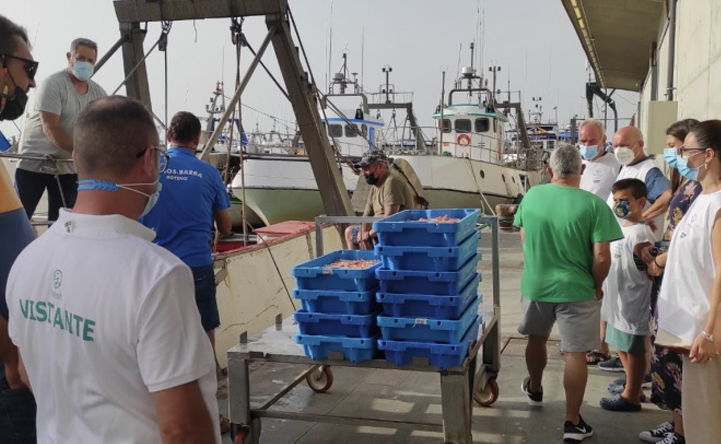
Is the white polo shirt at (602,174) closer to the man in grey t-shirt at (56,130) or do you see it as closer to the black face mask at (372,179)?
the black face mask at (372,179)

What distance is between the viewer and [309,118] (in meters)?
6.18

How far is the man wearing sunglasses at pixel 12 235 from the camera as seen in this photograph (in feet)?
6.52

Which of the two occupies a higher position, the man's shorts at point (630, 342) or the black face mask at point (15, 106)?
A: the black face mask at point (15, 106)

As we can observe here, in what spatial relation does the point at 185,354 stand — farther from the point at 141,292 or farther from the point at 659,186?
the point at 659,186

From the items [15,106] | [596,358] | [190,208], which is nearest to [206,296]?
[190,208]

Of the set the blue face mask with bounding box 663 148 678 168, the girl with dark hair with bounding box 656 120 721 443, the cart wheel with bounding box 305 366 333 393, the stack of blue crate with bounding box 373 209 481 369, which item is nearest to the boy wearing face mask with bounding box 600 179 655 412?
the blue face mask with bounding box 663 148 678 168

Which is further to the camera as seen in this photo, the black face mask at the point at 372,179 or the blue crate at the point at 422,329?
the black face mask at the point at 372,179

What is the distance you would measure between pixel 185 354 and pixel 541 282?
9.63 feet

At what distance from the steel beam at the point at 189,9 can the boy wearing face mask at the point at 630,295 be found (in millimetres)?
3212

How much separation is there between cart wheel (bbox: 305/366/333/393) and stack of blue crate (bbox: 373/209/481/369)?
1.58 meters

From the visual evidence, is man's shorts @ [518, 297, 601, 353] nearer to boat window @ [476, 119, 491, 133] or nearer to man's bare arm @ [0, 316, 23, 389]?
man's bare arm @ [0, 316, 23, 389]

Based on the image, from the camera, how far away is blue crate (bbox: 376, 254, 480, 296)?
3.00 meters

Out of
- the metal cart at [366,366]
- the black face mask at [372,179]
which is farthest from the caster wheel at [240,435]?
the black face mask at [372,179]

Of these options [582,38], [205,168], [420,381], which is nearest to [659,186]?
[420,381]
